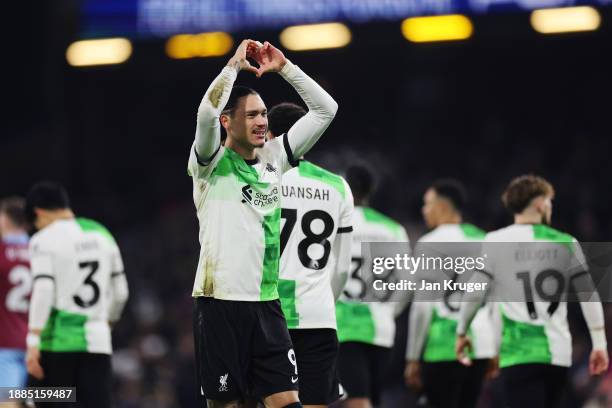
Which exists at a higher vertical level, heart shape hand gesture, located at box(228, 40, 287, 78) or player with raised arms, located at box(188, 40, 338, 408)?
heart shape hand gesture, located at box(228, 40, 287, 78)

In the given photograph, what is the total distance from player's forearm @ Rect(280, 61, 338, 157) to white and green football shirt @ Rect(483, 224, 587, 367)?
204 cm

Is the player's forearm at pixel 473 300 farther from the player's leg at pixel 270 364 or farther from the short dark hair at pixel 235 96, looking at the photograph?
the short dark hair at pixel 235 96

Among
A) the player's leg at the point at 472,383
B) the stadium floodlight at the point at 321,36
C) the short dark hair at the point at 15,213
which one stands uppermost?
the stadium floodlight at the point at 321,36

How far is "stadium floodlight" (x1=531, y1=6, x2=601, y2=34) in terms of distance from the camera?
12802mm

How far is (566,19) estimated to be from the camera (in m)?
13.0

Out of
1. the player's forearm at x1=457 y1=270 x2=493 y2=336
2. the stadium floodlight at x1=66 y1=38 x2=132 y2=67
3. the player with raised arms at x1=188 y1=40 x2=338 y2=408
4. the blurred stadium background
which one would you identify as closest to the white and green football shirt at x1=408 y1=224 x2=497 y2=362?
the player's forearm at x1=457 y1=270 x2=493 y2=336

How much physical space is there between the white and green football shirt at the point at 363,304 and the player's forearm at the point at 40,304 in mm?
2105

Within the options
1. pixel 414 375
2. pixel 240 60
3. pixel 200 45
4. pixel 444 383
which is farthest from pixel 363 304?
pixel 200 45

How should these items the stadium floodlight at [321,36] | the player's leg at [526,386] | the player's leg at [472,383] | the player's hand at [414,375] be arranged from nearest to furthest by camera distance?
the player's leg at [526,386]
the player's hand at [414,375]
the player's leg at [472,383]
the stadium floodlight at [321,36]

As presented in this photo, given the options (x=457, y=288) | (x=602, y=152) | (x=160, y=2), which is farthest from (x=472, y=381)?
(x=602, y=152)

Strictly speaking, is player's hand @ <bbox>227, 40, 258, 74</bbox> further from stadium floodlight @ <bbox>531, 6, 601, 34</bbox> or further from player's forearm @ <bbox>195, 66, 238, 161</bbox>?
stadium floodlight @ <bbox>531, 6, 601, 34</bbox>

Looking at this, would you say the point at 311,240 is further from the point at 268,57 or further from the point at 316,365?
the point at 268,57

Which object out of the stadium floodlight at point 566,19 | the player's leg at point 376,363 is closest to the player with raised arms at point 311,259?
the player's leg at point 376,363

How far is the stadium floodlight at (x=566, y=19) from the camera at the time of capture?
12.8 meters
